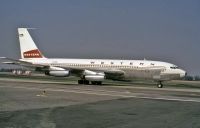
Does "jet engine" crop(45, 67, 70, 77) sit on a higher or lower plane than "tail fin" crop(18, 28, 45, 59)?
lower

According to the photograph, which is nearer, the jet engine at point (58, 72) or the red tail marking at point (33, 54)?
the jet engine at point (58, 72)

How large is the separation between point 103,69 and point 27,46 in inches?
548

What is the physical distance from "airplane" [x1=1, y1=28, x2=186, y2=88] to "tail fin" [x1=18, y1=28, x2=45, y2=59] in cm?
72

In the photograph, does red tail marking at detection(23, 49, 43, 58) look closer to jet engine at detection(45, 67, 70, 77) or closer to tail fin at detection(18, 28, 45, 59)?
tail fin at detection(18, 28, 45, 59)

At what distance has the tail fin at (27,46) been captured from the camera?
56219mm

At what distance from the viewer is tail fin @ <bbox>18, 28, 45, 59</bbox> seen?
56219 mm

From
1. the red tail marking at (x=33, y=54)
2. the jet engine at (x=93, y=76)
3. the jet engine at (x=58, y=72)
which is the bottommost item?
the jet engine at (x=93, y=76)

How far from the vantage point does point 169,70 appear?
4744 cm

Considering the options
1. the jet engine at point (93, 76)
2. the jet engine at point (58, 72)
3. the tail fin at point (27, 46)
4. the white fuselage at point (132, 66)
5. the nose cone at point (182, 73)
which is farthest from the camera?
the tail fin at point (27, 46)

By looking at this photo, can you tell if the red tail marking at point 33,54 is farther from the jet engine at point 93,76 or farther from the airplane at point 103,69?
the jet engine at point 93,76

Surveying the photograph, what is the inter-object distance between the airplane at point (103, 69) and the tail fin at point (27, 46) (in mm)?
722

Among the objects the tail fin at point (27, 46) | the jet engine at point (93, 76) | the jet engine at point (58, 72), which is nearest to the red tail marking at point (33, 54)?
the tail fin at point (27, 46)

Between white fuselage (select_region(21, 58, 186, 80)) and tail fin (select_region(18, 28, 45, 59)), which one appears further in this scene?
tail fin (select_region(18, 28, 45, 59))

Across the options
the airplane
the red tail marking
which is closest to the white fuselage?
the airplane
